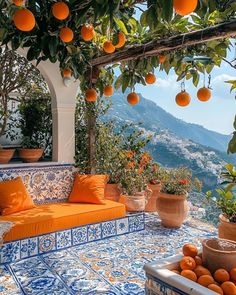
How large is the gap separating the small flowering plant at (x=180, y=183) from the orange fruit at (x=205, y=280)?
9.57 feet

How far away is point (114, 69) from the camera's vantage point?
4.54 metres

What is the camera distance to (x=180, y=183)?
4418 millimetres

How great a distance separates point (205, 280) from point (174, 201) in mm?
2917

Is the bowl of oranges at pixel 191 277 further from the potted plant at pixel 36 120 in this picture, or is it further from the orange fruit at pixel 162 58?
the potted plant at pixel 36 120

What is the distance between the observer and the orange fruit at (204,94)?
9.35 feet

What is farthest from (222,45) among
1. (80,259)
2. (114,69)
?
(80,259)

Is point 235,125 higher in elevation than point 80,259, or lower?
higher

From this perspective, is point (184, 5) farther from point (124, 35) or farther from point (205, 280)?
point (124, 35)

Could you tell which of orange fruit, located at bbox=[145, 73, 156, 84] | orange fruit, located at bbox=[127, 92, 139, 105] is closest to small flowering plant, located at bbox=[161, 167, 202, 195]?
orange fruit, located at bbox=[127, 92, 139, 105]

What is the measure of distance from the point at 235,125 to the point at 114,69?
3.30 m

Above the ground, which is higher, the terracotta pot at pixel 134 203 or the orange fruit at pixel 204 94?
the orange fruit at pixel 204 94

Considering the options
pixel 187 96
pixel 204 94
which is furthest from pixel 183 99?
pixel 204 94

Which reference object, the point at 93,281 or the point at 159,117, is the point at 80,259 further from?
the point at 159,117

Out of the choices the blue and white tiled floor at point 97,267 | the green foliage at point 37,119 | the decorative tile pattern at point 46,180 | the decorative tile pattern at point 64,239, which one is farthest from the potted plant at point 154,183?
the green foliage at point 37,119
